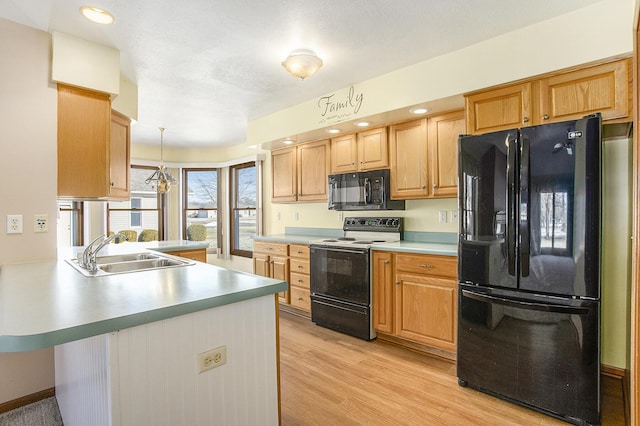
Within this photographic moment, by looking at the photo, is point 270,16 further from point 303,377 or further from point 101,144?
point 303,377

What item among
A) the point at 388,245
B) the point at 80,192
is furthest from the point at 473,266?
the point at 80,192

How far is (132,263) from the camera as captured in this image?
2371 mm

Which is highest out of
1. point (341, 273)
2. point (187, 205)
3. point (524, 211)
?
point (187, 205)

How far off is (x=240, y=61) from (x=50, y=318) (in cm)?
224

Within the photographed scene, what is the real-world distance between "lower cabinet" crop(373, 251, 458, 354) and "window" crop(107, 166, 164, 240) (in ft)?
14.1

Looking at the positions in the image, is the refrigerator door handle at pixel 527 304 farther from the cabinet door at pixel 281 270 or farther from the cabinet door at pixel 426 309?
the cabinet door at pixel 281 270

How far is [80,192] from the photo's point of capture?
2365 mm

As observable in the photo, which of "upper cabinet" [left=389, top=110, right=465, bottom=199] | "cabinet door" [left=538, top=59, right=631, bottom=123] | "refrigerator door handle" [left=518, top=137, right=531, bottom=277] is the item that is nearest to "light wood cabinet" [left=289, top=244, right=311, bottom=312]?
"upper cabinet" [left=389, top=110, right=465, bottom=199]

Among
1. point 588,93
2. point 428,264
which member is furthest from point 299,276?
point 588,93

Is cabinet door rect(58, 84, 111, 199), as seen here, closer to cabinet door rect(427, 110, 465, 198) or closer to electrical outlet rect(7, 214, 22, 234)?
electrical outlet rect(7, 214, 22, 234)

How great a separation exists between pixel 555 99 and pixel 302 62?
68.2 inches

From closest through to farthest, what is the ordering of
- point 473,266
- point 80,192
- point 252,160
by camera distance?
1. point 473,266
2. point 80,192
3. point 252,160

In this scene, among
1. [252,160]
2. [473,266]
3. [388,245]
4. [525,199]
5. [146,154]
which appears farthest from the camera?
[146,154]

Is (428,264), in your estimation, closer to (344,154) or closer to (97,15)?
(344,154)
